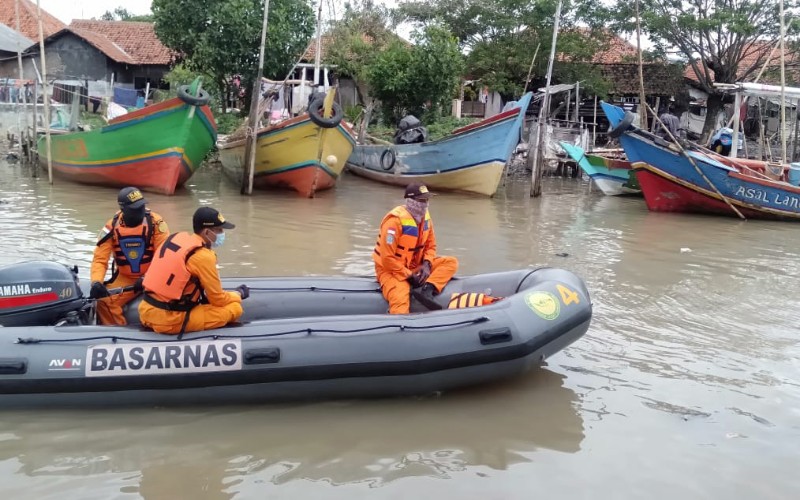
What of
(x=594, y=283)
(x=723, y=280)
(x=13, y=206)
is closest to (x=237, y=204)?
(x=13, y=206)

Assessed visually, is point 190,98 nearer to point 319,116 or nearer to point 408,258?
point 319,116

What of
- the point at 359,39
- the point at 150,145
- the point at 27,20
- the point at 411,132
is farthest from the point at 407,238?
the point at 27,20

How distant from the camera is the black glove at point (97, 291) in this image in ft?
14.3

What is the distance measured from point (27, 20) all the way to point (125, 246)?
27114mm

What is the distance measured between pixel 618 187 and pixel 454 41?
263 inches

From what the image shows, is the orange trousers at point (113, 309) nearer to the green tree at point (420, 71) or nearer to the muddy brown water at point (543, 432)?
the muddy brown water at point (543, 432)

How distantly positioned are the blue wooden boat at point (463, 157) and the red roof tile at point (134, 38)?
541 inches

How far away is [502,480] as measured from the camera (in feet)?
11.4

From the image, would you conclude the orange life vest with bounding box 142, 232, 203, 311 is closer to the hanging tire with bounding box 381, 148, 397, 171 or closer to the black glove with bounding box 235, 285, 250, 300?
the black glove with bounding box 235, 285, 250, 300

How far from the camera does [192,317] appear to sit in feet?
13.4

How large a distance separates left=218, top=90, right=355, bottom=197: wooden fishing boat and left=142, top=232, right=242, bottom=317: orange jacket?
843 cm

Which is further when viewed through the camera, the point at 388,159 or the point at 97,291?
the point at 388,159

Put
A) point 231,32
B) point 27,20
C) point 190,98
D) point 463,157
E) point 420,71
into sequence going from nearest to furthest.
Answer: point 190,98 < point 463,157 < point 231,32 < point 420,71 < point 27,20

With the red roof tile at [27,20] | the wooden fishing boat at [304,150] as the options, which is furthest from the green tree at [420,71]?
the red roof tile at [27,20]
